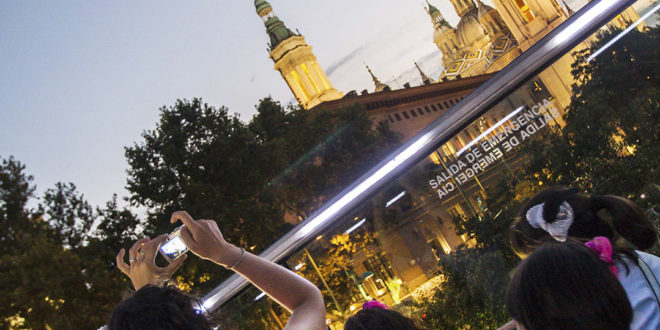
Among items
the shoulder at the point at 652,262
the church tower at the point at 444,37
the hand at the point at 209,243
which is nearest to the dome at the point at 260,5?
the church tower at the point at 444,37

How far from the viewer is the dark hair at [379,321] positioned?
5.47 ft

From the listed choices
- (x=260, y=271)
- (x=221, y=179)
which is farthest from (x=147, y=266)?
(x=221, y=179)

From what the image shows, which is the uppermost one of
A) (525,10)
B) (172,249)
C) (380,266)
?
(525,10)

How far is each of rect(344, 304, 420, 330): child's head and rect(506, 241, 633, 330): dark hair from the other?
42 centimetres

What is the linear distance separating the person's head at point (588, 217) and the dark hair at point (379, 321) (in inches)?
24.0

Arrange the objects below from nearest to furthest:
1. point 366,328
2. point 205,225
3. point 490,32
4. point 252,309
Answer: point 205,225
point 366,328
point 252,309
point 490,32

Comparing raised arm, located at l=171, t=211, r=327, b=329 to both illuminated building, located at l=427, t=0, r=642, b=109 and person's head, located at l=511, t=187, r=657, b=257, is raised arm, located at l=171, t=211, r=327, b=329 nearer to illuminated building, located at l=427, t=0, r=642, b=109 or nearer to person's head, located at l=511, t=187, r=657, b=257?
person's head, located at l=511, t=187, r=657, b=257

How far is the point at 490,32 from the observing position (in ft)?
352

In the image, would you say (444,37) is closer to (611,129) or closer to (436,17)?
(436,17)

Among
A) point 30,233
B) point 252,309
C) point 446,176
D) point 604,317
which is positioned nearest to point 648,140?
point 446,176

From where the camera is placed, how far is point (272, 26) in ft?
240

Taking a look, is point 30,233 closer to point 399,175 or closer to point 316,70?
point 399,175

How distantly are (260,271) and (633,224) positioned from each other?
1193 millimetres

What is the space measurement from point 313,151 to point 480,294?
27.2m
